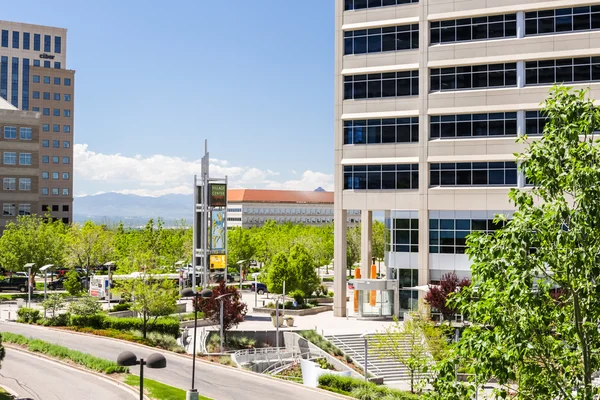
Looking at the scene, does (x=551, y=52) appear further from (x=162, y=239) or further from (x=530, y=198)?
(x=162, y=239)

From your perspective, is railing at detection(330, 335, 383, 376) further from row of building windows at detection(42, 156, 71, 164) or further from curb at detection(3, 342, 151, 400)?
row of building windows at detection(42, 156, 71, 164)

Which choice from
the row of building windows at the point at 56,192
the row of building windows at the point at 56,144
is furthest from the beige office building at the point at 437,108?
the row of building windows at the point at 56,144

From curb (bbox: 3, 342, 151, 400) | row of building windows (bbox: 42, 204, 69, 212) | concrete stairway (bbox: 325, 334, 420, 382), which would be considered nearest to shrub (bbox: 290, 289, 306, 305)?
concrete stairway (bbox: 325, 334, 420, 382)

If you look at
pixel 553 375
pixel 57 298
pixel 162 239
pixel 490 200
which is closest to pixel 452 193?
pixel 490 200

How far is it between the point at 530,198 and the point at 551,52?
132ft

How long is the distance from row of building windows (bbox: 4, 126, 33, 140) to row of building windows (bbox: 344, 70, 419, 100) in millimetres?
68322

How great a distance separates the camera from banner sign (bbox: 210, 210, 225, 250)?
223 ft

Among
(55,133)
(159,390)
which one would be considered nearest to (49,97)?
(55,133)

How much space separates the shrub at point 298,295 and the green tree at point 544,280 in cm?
4808

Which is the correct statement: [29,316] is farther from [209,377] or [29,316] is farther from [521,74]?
[521,74]

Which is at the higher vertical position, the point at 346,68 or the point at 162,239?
the point at 346,68

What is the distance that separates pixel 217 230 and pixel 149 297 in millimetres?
20966

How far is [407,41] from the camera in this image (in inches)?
2238

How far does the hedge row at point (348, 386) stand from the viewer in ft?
111
